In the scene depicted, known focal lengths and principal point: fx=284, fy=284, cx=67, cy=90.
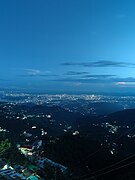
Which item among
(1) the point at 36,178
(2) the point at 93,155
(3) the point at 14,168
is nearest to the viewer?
(1) the point at 36,178

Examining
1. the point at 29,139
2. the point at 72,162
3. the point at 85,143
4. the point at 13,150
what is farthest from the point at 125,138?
the point at 13,150

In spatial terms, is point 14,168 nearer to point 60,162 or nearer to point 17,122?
point 60,162

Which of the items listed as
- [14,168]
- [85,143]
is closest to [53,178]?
[14,168]

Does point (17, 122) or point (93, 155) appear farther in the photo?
point (17, 122)

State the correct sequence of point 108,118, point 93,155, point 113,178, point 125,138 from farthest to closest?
point 108,118 → point 125,138 → point 93,155 → point 113,178

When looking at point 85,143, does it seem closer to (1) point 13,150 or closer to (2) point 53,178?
(1) point 13,150

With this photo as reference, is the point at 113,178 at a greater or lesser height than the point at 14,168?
lesser

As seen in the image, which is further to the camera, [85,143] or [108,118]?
[108,118]

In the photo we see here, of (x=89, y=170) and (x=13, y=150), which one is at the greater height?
(x=13, y=150)

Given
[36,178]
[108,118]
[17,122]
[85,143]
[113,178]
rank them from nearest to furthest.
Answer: [36,178]
[113,178]
[85,143]
[17,122]
[108,118]
